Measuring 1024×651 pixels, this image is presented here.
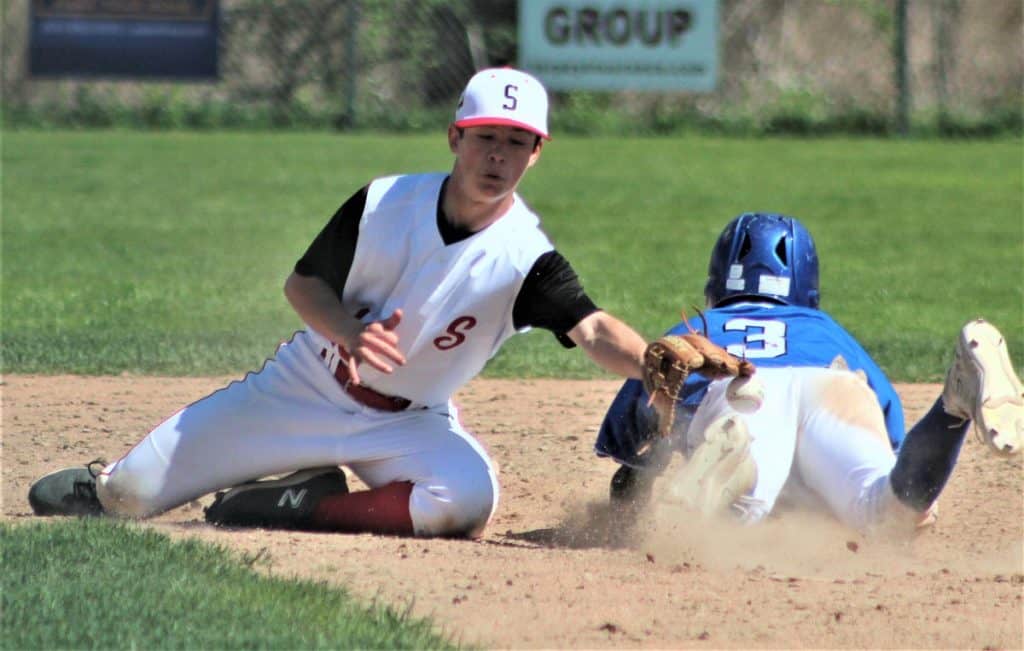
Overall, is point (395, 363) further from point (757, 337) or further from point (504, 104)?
point (757, 337)

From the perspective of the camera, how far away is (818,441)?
4.92 metres

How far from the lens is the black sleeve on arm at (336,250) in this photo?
15.9 feet

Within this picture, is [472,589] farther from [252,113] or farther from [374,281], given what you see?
[252,113]

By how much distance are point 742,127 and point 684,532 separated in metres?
15.5

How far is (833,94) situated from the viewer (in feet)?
67.7

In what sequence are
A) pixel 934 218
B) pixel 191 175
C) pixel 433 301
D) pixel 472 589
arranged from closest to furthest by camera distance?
pixel 472 589, pixel 433 301, pixel 934 218, pixel 191 175

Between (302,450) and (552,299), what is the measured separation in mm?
928

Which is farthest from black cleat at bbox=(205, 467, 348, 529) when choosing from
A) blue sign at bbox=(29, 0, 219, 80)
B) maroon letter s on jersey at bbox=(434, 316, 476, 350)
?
blue sign at bbox=(29, 0, 219, 80)

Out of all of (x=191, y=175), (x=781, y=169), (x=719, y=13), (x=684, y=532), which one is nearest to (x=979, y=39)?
(x=719, y=13)

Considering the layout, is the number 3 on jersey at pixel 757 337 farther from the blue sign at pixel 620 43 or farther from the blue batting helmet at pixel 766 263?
the blue sign at pixel 620 43

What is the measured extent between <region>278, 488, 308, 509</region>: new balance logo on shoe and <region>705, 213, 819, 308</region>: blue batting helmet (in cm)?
158

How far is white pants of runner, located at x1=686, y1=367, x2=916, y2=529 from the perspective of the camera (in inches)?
190

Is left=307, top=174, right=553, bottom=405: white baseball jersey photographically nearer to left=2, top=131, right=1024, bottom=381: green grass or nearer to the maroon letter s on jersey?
the maroon letter s on jersey

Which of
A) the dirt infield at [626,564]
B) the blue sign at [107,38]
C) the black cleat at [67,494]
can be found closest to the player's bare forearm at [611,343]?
the dirt infield at [626,564]
